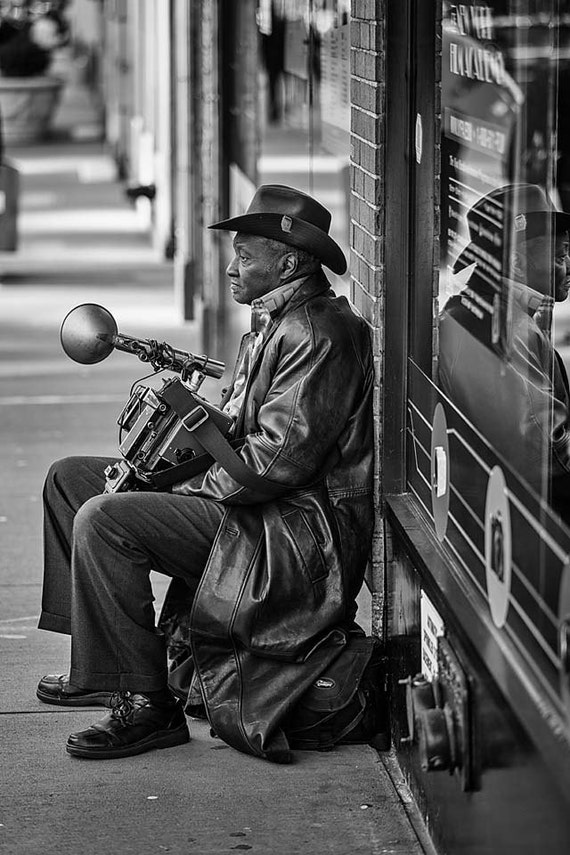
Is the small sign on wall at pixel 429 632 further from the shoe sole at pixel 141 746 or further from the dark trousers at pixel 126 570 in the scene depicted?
the shoe sole at pixel 141 746

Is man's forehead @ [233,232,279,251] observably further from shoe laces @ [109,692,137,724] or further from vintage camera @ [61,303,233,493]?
shoe laces @ [109,692,137,724]

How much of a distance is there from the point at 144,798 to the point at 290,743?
0.47 metres

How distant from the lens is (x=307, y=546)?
13.6 ft

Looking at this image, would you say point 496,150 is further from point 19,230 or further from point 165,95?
point 19,230

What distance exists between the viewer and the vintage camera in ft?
14.0

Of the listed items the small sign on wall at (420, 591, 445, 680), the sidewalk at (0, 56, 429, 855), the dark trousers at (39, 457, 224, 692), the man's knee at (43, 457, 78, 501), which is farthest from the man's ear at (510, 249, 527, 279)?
the man's knee at (43, 457, 78, 501)

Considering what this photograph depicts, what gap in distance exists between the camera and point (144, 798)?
157 inches

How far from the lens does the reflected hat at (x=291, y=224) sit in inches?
167

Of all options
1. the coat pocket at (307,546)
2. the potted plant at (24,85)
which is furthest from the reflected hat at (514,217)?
the potted plant at (24,85)

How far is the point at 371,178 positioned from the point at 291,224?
0.83ft

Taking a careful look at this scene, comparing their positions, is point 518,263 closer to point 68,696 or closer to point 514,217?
point 514,217

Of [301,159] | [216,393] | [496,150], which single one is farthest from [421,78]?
[216,393]

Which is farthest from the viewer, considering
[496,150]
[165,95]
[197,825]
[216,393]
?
[165,95]

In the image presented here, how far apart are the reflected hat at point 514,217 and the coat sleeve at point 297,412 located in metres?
0.70
